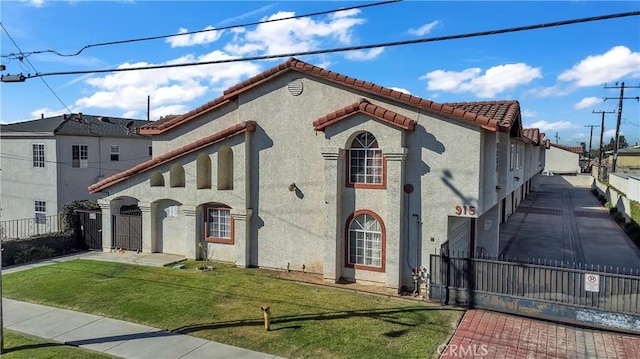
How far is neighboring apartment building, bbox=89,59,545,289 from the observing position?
1411 cm

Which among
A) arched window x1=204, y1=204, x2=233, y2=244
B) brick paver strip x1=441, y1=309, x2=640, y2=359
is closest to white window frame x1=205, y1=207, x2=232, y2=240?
arched window x1=204, y1=204, x2=233, y2=244

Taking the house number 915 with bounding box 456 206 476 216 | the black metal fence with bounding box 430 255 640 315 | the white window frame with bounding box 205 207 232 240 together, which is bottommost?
the black metal fence with bounding box 430 255 640 315

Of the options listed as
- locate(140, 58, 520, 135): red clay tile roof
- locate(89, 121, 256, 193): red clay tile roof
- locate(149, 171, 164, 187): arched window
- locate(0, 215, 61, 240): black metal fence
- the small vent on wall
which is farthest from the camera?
locate(0, 215, 61, 240): black metal fence

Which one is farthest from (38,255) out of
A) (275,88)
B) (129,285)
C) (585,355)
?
(585,355)

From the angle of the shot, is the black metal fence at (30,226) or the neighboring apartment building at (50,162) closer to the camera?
the black metal fence at (30,226)

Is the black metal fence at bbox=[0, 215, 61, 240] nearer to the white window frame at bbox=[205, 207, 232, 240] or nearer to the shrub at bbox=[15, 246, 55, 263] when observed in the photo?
the shrub at bbox=[15, 246, 55, 263]

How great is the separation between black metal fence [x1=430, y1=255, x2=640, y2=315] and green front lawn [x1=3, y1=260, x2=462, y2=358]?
91 centimetres

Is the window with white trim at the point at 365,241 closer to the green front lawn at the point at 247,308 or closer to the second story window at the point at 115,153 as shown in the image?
the green front lawn at the point at 247,308

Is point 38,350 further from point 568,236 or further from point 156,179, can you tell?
point 568,236

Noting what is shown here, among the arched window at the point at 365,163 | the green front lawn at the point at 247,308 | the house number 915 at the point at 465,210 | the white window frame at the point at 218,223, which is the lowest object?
the green front lawn at the point at 247,308

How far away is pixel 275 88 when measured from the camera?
1683cm

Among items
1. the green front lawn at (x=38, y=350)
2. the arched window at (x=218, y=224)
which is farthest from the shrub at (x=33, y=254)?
the green front lawn at (x=38, y=350)

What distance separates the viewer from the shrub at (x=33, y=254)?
18203mm

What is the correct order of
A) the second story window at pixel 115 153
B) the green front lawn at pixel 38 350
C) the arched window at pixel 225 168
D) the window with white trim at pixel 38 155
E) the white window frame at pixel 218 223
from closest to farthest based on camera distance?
1. the green front lawn at pixel 38 350
2. the arched window at pixel 225 168
3. the white window frame at pixel 218 223
4. the window with white trim at pixel 38 155
5. the second story window at pixel 115 153
